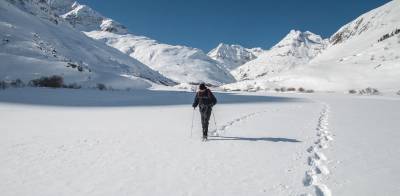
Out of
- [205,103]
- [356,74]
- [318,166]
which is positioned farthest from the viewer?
[356,74]

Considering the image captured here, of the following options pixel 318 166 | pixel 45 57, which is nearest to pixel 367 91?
pixel 45 57

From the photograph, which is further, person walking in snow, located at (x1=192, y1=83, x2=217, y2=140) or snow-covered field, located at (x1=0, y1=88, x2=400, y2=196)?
person walking in snow, located at (x1=192, y1=83, x2=217, y2=140)

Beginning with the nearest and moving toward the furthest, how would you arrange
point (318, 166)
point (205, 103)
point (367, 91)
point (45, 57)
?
point (318, 166) → point (205, 103) → point (367, 91) → point (45, 57)

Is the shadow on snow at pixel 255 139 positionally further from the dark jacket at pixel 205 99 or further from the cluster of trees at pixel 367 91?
the cluster of trees at pixel 367 91

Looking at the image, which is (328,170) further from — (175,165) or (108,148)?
(108,148)

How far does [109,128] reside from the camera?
16.5m

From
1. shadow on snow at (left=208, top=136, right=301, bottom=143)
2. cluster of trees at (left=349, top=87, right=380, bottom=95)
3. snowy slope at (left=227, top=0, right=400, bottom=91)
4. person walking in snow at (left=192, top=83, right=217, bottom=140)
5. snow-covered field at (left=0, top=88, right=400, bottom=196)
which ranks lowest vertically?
snow-covered field at (left=0, top=88, right=400, bottom=196)

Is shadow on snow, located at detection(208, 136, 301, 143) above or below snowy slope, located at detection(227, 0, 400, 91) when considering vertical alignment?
below

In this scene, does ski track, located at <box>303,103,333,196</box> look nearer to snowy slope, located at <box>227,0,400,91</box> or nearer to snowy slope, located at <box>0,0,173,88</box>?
snowy slope, located at <box>0,0,173,88</box>

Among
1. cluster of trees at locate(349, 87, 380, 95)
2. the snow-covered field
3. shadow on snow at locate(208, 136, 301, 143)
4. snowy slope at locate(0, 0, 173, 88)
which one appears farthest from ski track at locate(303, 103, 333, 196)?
cluster of trees at locate(349, 87, 380, 95)

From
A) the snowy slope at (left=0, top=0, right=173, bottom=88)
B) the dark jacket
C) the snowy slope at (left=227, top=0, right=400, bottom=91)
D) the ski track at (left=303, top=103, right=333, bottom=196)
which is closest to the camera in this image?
the ski track at (left=303, top=103, right=333, bottom=196)

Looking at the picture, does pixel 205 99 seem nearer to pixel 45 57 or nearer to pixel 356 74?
pixel 45 57

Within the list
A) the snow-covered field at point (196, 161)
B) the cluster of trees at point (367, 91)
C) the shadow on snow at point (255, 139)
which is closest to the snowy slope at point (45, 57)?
the snow-covered field at point (196, 161)

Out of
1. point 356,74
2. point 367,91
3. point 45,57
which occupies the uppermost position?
point 45,57
